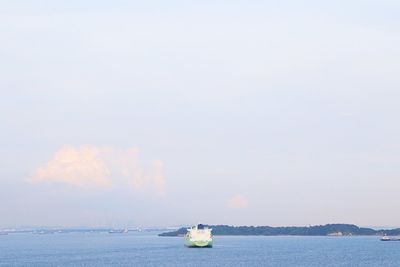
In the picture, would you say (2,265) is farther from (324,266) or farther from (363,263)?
(363,263)

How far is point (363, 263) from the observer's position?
127625 mm

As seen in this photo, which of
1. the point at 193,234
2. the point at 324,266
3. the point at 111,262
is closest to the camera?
the point at 324,266

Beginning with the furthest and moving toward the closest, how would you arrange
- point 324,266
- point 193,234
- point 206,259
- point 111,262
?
1. point 193,234
2. point 206,259
3. point 111,262
4. point 324,266

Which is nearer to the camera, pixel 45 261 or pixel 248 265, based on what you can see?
pixel 248 265

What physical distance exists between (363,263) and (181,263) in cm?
2890

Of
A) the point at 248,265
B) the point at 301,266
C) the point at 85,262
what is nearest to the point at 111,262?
the point at 85,262

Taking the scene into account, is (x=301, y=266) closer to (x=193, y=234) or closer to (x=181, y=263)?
(x=181, y=263)

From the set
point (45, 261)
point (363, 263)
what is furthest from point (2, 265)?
point (363, 263)

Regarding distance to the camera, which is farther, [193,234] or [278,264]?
[193,234]

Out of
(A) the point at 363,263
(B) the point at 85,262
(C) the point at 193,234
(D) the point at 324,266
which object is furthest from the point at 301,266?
(C) the point at 193,234

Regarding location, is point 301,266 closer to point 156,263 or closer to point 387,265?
point 387,265

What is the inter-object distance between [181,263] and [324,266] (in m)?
22.0

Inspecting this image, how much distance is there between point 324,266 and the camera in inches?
4643

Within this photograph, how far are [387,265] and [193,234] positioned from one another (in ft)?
234
